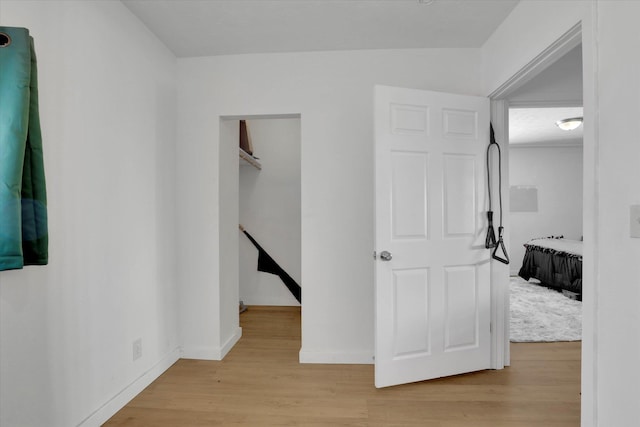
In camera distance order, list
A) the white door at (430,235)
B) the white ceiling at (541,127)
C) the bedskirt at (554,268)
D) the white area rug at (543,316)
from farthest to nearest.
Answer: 1. the white ceiling at (541,127)
2. the bedskirt at (554,268)
3. the white area rug at (543,316)
4. the white door at (430,235)

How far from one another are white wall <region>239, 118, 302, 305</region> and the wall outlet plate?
10.9ft

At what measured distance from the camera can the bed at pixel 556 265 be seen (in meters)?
4.55

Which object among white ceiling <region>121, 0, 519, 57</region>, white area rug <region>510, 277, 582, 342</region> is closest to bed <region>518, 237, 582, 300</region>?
white area rug <region>510, 277, 582, 342</region>

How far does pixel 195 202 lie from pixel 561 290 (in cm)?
495

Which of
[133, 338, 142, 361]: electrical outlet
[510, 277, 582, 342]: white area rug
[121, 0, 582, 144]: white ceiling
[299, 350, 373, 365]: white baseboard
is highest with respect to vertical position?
[121, 0, 582, 144]: white ceiling

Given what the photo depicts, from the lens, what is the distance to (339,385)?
235 cm

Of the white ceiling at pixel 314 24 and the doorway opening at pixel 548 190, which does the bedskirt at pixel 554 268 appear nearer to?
the doorway opening at pixel 548 190

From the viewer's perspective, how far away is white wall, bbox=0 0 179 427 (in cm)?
152

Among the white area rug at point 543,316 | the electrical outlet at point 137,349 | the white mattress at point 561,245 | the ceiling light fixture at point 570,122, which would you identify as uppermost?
the ceiling light fixture at point 570,122

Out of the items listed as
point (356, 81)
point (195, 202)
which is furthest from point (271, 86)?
point (195, 202)

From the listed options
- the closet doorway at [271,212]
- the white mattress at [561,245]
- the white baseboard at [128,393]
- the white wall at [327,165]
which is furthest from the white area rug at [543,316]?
the white baseboard at [128,393]

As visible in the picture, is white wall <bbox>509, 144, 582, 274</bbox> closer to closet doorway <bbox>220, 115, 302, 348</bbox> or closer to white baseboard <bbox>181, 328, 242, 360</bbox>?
closet doorway <bbox>220, 115, 302, 348</bbox>

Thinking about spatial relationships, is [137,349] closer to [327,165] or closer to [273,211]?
[327,165]

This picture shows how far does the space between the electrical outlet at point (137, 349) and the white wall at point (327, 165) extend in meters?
0.54
